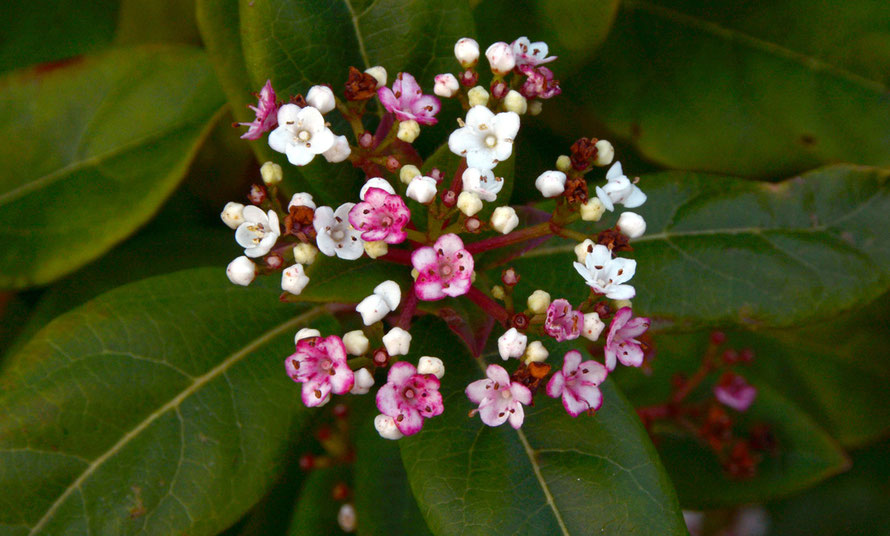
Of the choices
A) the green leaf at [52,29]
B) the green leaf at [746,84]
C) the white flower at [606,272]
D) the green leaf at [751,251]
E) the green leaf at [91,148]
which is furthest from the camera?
the green leaf at [52,29]

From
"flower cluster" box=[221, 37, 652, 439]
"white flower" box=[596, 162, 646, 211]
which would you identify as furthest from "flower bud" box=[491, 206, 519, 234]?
"white flower" box=[596, 162, 646, 211]

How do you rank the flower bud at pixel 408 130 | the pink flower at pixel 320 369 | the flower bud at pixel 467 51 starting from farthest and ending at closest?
the flower bud at pixel 467 51
the flower bud at pixel 408 130
the pink flower at pixel 320 369

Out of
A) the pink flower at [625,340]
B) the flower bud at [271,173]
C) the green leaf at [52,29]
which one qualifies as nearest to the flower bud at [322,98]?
the flower bud at [271,173]

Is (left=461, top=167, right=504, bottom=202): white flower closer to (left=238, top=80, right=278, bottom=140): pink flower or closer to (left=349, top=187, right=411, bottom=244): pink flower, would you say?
(left=349, top=187, right=411, bottom=244): pink flower

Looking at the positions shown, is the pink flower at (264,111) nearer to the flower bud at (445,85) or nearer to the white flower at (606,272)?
the flower bud at (445,85)

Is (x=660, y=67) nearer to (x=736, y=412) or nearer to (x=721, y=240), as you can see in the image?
(x=721, y=240)

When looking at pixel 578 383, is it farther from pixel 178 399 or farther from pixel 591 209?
pixel 178 399
